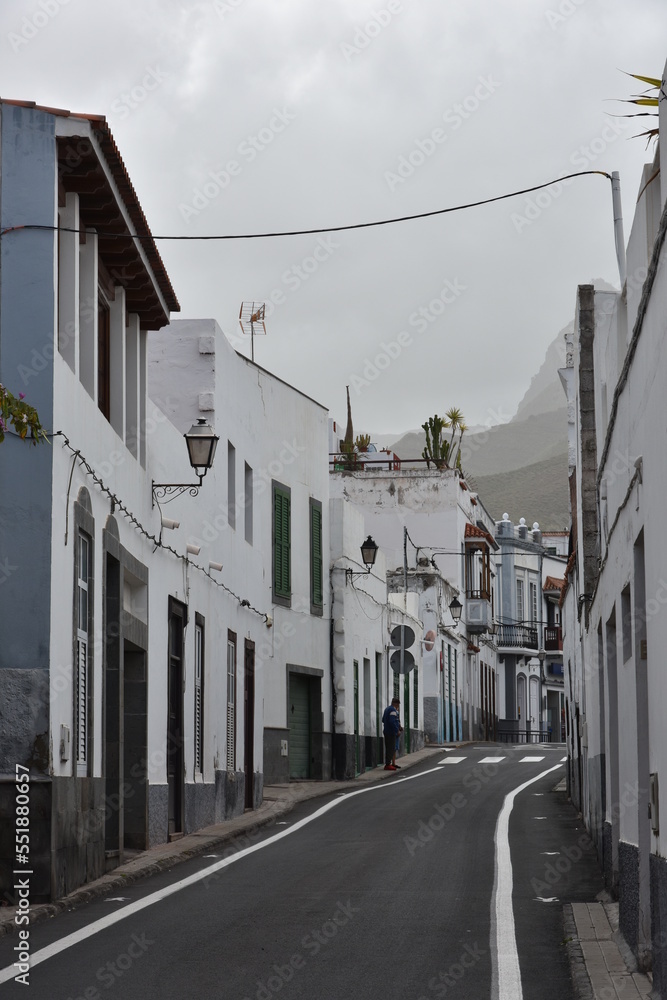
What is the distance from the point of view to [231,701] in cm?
2219

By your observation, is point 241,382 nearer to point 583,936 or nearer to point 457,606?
point 583,936

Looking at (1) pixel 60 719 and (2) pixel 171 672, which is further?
(2) pixel 171 672

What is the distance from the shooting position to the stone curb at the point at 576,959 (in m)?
8.12

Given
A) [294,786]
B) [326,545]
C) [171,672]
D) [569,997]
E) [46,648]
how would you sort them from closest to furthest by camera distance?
[569,997]
[46,648]
[171,672]
[294,786]
[326,545]

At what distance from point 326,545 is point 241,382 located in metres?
8.35

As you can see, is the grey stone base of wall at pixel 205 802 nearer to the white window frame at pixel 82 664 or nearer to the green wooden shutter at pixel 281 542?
the white window frame at pixel 82 664

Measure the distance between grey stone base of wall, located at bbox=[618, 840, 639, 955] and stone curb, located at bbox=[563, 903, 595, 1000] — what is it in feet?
1.07

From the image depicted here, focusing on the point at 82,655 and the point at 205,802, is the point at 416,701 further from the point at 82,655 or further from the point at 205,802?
the point at 82,655

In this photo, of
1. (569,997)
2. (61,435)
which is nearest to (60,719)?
(61,435)

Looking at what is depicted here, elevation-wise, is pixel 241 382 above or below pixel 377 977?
above

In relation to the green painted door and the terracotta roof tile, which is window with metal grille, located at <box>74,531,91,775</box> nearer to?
the terracotta roof tile

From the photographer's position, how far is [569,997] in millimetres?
8039

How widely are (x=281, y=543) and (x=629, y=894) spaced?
65.5ft

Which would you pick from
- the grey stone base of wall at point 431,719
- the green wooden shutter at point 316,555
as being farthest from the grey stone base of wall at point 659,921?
the grey stone base of wall at point 431,719
